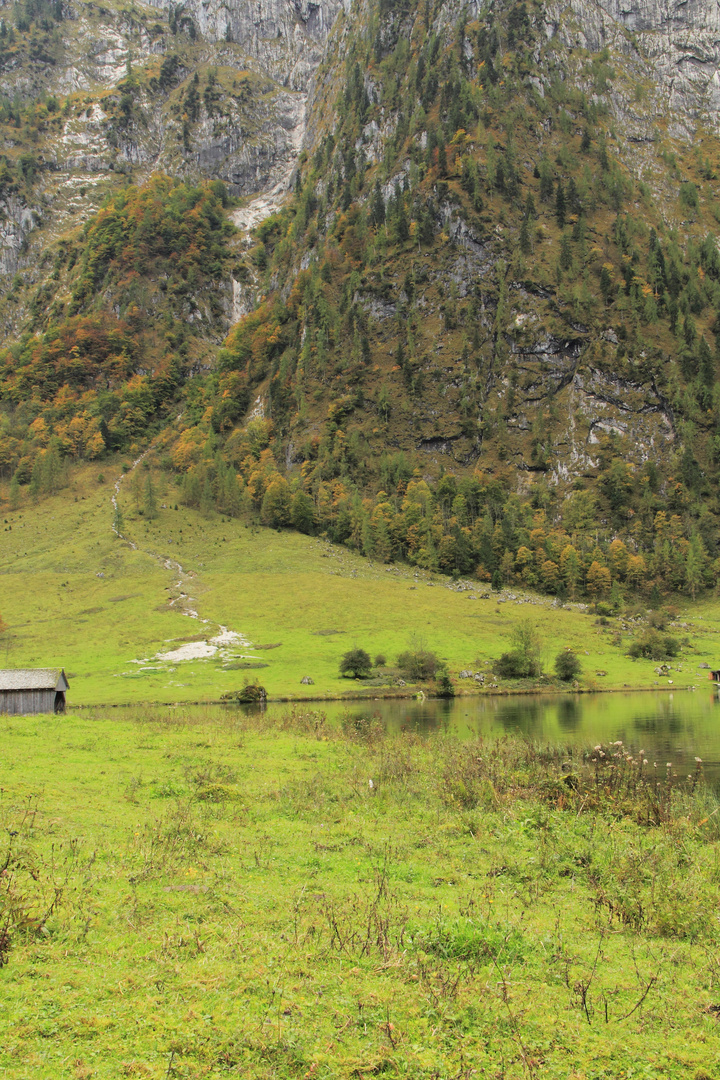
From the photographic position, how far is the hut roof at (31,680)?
1874 inches

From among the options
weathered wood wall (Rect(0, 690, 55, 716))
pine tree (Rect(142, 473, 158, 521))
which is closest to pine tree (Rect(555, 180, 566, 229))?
pine tree (Rect(142, 473, 158, 521))

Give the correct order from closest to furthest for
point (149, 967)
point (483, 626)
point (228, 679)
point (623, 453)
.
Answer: point (149, 967), point (228, 679), point (483, 626), point (623, 453)

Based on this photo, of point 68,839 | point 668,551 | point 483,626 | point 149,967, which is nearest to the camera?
point 149,967

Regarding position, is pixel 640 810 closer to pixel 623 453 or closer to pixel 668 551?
pixel 668 551

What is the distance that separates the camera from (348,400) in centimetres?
17275

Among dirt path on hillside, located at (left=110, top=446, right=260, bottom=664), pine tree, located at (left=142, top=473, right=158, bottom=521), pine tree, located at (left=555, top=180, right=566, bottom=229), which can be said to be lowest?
dirt path on hillside, located at (left=110, top=446, right=260, bottom=664)

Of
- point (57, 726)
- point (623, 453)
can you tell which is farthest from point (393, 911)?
→ point (623, 453)

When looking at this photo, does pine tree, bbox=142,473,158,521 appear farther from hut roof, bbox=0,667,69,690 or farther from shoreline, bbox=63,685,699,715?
hut roof, bbox=0,667,69,690

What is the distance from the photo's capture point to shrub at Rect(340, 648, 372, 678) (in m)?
74.8

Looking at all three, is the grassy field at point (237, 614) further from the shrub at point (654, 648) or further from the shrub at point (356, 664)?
the shrub at point (654, 648)

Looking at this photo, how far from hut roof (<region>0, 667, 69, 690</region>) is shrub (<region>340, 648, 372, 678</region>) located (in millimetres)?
33335

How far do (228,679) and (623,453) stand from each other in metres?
118

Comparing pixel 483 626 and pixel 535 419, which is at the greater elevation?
pixel 535 419

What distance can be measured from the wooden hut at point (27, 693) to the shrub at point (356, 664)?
3377 cm
